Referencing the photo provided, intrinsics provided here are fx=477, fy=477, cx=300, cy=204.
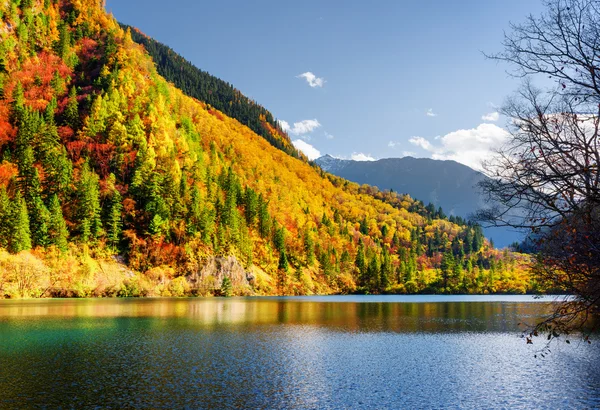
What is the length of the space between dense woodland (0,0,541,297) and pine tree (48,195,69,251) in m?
0.32

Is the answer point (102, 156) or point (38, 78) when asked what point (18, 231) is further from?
point (38, 78)

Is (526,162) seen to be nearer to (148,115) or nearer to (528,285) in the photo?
(148,115)

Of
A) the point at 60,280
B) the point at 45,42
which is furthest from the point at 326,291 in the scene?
the point at 45,42

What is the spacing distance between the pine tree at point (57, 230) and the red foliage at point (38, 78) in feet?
141

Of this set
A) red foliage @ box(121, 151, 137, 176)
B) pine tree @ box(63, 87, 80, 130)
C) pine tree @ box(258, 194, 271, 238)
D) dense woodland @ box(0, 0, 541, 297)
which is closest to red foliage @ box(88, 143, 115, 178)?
dense woodland @ box(0, 0, 541, 297)

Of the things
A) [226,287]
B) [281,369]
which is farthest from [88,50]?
[281,369]

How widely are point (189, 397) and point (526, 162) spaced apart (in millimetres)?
15491

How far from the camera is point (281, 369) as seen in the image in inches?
1024


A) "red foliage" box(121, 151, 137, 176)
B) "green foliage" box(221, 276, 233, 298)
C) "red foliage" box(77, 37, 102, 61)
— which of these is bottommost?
"green foliage" box(221, 276, 233, 298)

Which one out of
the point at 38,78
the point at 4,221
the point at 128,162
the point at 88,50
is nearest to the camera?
the point at 4,221

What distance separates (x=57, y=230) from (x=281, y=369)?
8613cm

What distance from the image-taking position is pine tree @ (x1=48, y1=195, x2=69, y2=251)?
315 feet

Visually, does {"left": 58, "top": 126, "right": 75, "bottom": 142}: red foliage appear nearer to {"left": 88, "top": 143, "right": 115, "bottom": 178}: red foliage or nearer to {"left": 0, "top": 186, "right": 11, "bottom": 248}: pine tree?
{"left": 88, "top": 143, "right": 115, "bottom": 178}: red foliage

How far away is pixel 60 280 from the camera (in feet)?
302
